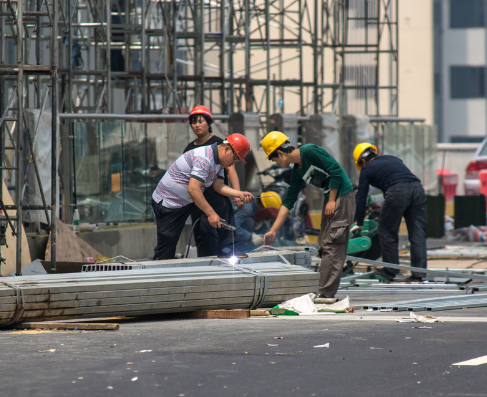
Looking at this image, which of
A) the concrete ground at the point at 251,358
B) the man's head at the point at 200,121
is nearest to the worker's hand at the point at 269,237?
the concrete ground at the point at 251,358

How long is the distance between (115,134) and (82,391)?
9.73 m

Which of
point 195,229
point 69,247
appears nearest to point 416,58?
point 69,247

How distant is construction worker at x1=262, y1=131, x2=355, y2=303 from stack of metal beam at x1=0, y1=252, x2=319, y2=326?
0.37m

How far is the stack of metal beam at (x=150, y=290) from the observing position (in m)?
6.93

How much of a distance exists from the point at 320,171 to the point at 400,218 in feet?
9.06

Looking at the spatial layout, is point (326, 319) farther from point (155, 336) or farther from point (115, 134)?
point (115, 134)

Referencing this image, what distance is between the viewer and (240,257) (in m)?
8.52

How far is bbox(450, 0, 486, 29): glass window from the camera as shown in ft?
178

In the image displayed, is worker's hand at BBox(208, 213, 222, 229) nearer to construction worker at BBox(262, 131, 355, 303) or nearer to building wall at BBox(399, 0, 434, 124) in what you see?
construction worker at BBox(262, 131, 355, 303)

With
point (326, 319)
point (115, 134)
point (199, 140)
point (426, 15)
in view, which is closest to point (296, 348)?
point (326, 319)

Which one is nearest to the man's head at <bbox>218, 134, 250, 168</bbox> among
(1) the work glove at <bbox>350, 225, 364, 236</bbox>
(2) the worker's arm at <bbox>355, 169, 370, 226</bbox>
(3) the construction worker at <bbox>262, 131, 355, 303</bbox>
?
(3) the construction worker at <bbox>262, 131, 355, 303</bbox>

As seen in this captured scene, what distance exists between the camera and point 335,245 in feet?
28.3

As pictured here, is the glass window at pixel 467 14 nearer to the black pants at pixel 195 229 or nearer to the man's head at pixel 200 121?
the man's head at pixel 200 121

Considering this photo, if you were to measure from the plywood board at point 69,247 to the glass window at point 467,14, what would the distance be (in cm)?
4591
